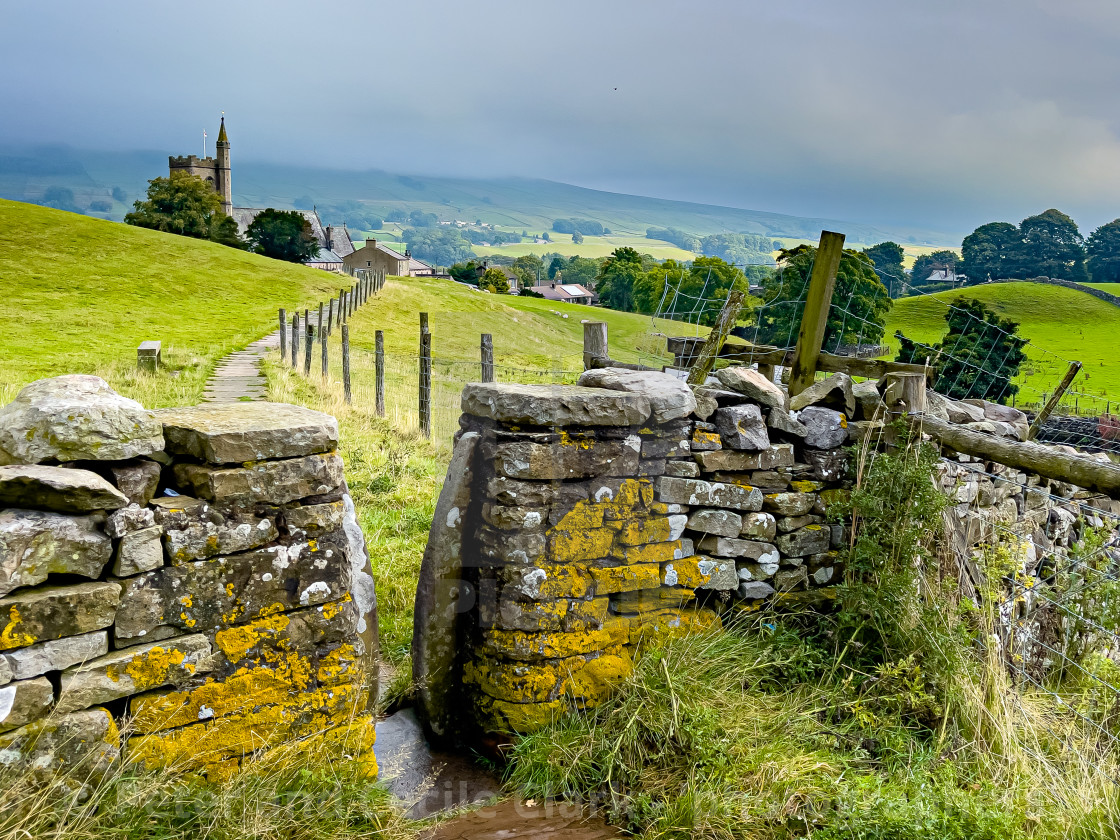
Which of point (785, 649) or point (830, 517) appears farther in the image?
point (830, 517)

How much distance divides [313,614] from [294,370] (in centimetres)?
1579

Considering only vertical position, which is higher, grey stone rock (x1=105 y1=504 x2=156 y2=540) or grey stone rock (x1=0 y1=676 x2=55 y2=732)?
grey stone rock (x1=105 y1=504 x2=156 y2=540)

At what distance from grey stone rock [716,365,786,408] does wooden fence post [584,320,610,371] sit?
236 centimetres

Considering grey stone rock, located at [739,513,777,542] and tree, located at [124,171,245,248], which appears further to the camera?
tree, located at [124,171,245,248]

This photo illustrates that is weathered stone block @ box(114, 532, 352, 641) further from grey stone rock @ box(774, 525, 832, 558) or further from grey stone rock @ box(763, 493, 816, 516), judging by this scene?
grey stone rock @ box(774, 525, 832, 558)

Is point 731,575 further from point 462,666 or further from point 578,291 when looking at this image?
point 578,291

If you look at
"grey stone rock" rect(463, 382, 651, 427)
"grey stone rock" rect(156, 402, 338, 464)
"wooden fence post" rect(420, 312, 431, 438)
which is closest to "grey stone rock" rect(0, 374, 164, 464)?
"grey stone rock" rect(156, 402, 338, 464)

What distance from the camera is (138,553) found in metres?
2.72

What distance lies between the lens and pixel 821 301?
18.1ft

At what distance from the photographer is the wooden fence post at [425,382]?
38.9 ft

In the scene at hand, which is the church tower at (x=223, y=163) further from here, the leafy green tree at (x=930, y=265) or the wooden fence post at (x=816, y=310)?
the wooden fence post at (x=816, y=310)

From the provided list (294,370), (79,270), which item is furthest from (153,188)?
(294,370)

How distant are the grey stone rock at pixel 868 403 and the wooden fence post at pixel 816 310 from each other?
1.90ft

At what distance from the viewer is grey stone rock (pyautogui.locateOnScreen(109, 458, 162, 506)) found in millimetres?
2752
